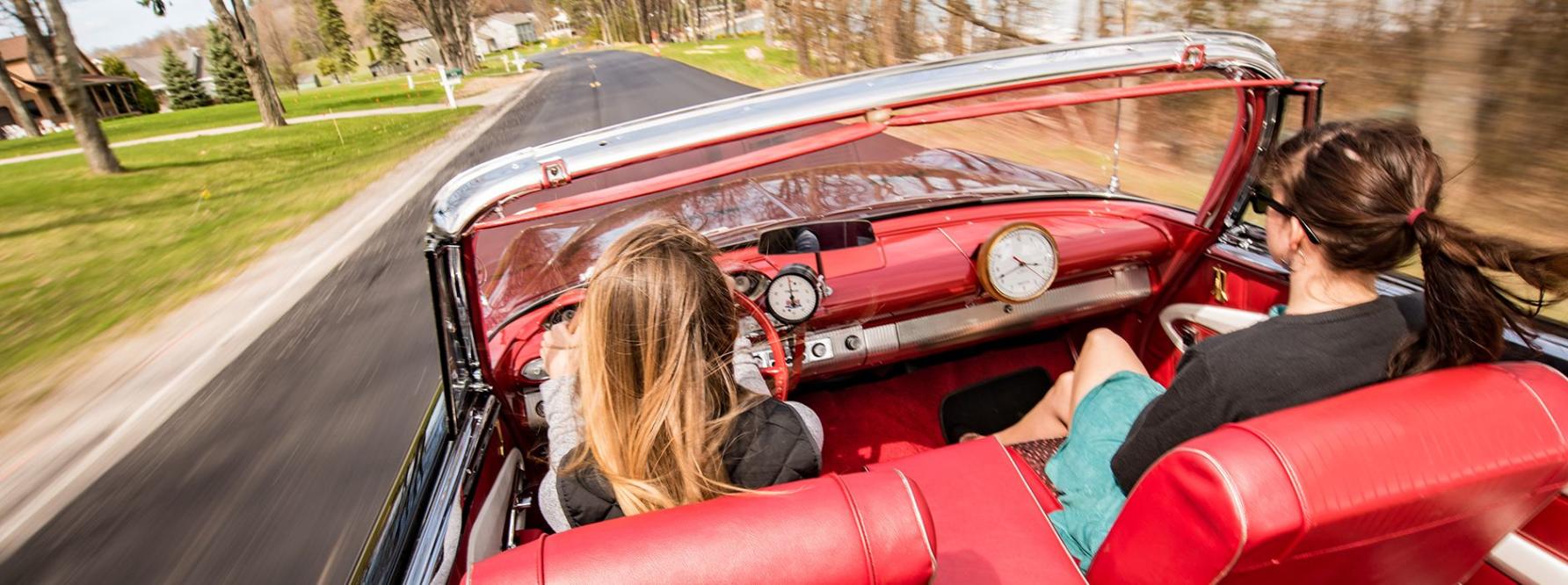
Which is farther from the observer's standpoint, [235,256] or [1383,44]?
[235,256]

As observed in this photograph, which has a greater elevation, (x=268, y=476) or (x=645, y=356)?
(x=645, y=356)

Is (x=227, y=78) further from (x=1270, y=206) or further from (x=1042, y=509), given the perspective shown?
(x=1270, y=206)

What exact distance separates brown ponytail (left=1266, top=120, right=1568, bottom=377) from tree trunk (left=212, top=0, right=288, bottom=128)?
987 inches

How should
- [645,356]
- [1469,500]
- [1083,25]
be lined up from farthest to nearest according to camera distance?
1. [1083,25]
2. [645,356]
3. [1469,500]

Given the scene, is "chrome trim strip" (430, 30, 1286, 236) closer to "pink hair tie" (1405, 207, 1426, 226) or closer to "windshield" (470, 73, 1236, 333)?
"windshield" (470, 73, 1236, 333)

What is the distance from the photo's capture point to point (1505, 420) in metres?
1.18

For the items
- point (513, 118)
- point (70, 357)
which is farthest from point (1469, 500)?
point (513, 118)

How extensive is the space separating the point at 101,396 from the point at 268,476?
231 centimetres

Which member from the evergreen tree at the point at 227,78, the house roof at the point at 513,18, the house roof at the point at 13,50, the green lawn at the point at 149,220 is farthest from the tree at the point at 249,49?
the house roof at the point at 513,18

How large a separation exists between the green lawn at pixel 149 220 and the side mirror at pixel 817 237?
242 inches

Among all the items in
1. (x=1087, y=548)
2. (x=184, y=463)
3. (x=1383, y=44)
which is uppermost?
(x=1383, y=44)

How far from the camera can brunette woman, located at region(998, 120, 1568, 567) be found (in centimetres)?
135

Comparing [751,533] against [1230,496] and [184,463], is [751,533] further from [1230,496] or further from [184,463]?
[184,463]

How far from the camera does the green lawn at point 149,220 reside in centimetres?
665
